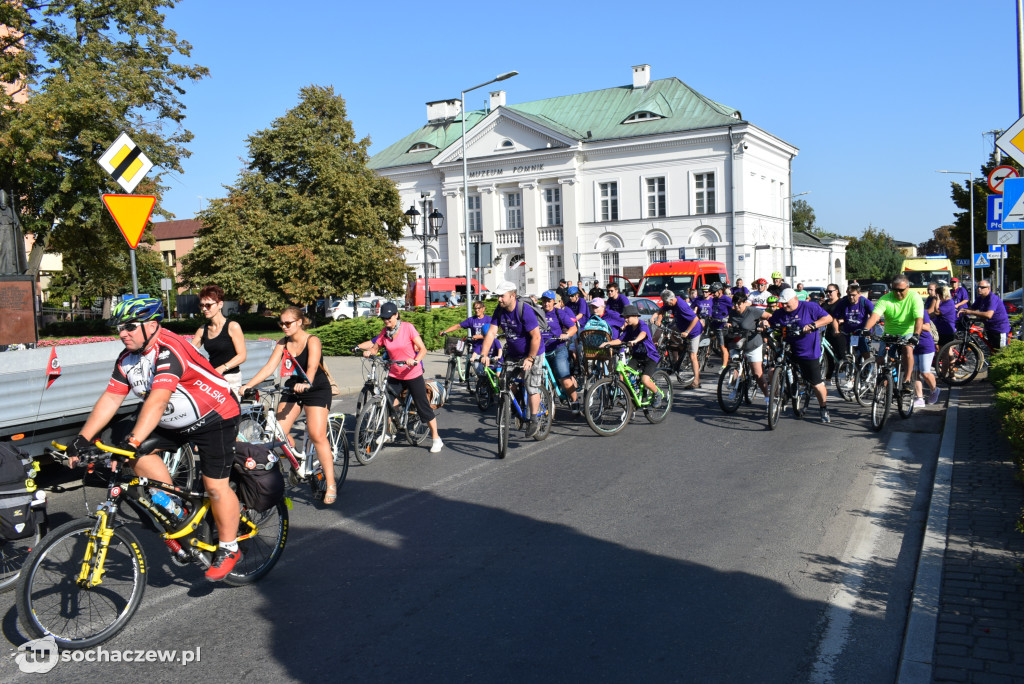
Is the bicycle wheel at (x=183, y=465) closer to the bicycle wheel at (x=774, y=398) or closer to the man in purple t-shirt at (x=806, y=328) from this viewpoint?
the bicycle wheel at (x=774, y=398)

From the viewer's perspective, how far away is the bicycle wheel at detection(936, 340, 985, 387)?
47.5 feet

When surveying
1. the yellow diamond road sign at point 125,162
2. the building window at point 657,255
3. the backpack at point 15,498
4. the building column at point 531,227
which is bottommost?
the backpack at point 15,498

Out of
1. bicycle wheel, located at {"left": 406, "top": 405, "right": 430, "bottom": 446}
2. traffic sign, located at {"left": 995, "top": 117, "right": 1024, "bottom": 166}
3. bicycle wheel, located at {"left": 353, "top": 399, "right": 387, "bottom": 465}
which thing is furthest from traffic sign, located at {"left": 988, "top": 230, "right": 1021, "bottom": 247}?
bicycle wheel, located at {"left": 353, "top": 399, "right": 387, "bottom": 465}

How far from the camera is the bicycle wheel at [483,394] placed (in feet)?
41.7

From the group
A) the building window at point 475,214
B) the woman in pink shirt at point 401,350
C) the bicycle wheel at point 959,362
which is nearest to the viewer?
the woman in pink shirt at point 401,350

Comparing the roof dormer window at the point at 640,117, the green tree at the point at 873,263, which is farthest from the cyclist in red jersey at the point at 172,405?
the green tree at the point at 873,263

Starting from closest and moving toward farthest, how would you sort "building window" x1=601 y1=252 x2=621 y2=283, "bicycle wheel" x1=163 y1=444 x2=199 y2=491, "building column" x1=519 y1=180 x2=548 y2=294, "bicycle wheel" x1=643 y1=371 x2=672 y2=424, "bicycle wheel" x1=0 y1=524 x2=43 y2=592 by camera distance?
1. "bicycle wheel" x1=0 y1=524 x2=43 y2=592
2. "bicycle wheel" x1=163 y1=444 x2=199 y2=491
3. "bicycle wheel" x1=643 y1=371 x2=672 y2=424
4. "building window" x1=601 y1=252 x2=621 y2=283
5. "building column" x1=519 y1=180 x2=548 y2=294

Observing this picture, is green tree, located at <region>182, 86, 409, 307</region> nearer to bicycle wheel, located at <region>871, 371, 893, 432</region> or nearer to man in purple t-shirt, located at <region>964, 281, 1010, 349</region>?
man in purple t-shirt, located at <region>964, 281, 1010, 349</region>

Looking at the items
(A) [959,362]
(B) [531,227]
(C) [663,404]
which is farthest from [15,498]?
(B) [531,227]

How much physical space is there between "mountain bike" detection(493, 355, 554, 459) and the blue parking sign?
847 cm

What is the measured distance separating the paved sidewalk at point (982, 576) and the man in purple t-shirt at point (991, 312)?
6.95m

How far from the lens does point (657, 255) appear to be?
5481cm

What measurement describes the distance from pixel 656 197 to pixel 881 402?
45.4 metres

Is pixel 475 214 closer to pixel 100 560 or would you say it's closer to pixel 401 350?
pixel 401 350
